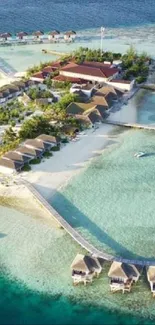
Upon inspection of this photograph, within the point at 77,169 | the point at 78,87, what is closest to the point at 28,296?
the point at 77,169

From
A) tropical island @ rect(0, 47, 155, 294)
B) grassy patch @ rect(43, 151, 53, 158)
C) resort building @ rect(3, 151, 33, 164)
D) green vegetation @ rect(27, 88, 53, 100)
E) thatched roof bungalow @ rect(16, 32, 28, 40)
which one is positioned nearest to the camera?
tropical island @ rect(0, 47, 155, 294)

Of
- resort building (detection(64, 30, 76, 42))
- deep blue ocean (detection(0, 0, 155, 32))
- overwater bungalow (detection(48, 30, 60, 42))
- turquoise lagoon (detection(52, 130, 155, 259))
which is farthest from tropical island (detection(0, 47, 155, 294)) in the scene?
deep blue ocean (detection(0, 0, 155, 32))

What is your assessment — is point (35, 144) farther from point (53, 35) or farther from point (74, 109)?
point (53, 35)

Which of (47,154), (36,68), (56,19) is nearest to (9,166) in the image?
(47,154)

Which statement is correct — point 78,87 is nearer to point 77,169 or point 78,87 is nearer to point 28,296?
point 77,169

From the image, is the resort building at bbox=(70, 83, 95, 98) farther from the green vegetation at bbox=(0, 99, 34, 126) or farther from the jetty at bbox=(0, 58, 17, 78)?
the jetty at bbox=(0, 58, 17, 78)

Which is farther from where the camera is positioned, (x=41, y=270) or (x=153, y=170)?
(x=153, y=170)
